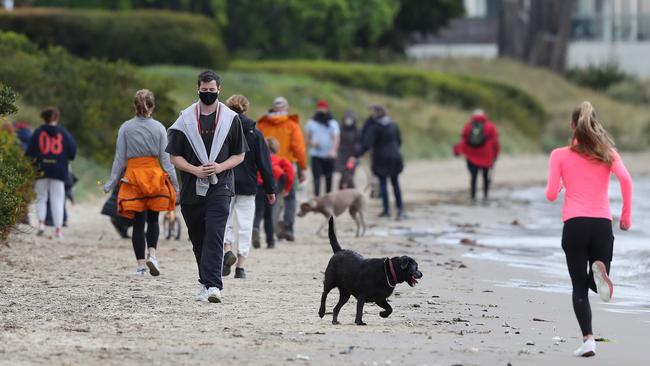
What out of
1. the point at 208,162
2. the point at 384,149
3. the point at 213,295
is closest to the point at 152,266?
the point at 213,295

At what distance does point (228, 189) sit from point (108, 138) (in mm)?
14202

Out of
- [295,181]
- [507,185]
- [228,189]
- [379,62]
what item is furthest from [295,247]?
[379,62]

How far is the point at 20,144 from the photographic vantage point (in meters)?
19.5

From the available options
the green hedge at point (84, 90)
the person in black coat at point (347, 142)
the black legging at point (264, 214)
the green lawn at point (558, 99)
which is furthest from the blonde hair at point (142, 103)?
the green lawn at point (558, 99)

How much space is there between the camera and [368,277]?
10.5m

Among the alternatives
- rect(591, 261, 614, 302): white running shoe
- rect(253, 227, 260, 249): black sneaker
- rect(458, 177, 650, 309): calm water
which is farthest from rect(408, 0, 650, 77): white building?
rect(591, 261, 614, 302): white running shoe

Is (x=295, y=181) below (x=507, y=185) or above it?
above

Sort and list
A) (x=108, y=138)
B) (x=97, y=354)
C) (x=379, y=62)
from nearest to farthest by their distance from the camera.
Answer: (x=97, y=354) → (x=108, y=138) → (x=379, y=62)

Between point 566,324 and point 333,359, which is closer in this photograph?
point 333,359

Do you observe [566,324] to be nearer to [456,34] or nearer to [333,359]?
[333,359]

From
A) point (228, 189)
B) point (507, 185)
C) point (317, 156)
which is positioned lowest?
point (507, 185)

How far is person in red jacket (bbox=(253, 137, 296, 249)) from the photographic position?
54.5 ft

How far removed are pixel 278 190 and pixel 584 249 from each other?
25.1ft

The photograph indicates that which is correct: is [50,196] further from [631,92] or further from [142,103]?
[631,92]
